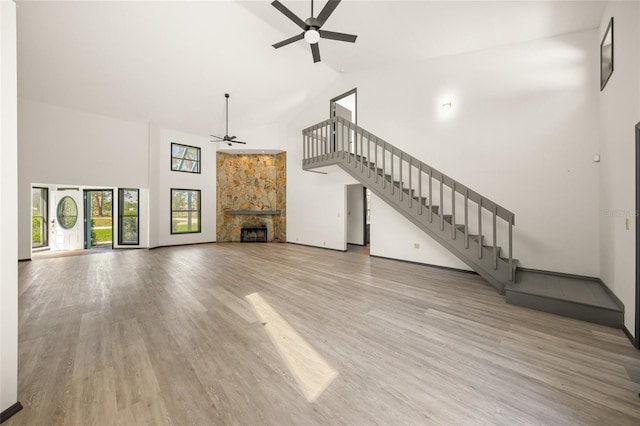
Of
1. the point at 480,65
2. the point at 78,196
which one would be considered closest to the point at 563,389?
the point at 480,65

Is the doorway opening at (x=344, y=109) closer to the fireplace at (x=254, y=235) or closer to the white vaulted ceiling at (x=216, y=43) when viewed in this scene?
the white vaulted ceiling at (x=216, y=43)

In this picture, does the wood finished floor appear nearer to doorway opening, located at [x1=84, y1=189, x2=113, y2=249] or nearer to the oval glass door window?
doorway opening, located at [x1=84, y1=189, x2=113, y2=249]

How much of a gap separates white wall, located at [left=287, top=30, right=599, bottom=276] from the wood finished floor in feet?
5.02

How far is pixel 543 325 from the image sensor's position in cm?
263

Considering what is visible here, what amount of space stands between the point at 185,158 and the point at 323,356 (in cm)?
889

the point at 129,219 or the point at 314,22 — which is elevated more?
the point at 314,22

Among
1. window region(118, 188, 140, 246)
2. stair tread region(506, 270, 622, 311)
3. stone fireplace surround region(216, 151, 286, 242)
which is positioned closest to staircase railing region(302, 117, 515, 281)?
stair tread region(506, 270, 622, 311)

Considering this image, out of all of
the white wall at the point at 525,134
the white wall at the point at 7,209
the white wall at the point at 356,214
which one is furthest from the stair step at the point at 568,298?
the white wall at the point at 356,214

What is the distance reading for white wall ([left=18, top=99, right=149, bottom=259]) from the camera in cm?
595

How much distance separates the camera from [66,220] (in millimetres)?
8328

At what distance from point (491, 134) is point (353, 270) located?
12.2 ft

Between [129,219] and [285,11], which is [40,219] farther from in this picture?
[285,11]

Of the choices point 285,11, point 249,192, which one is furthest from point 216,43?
point 249,192

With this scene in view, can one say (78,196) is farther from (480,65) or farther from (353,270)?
(480,65)
